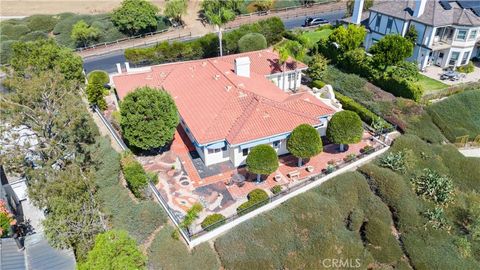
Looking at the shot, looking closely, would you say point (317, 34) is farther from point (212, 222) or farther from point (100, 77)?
point (212, 222)

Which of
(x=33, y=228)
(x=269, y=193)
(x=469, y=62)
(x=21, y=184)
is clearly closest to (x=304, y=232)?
(x=269, y=193)

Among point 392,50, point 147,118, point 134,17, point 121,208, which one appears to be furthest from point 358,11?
point 121,208

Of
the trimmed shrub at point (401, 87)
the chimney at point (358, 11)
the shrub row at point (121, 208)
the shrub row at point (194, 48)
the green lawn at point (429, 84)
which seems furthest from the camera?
the chimney at point (358, 11)

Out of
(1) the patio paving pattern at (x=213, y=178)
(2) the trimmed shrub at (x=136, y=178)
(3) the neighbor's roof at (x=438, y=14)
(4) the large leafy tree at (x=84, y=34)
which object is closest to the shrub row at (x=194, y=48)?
(4) the large leafy tree at (x=84, y=34)

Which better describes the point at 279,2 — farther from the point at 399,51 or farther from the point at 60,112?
the point at 60,112

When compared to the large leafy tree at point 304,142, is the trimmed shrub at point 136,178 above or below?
below

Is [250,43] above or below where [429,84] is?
above

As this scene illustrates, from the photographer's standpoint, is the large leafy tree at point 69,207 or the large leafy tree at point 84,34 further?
the large leafy tree at point 84,34

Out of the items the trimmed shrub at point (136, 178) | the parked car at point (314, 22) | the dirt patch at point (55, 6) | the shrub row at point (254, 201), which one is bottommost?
the shrub row at point (254, 201)

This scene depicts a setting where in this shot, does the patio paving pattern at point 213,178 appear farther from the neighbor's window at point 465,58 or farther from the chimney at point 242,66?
the neighbor's window at point 465,58
